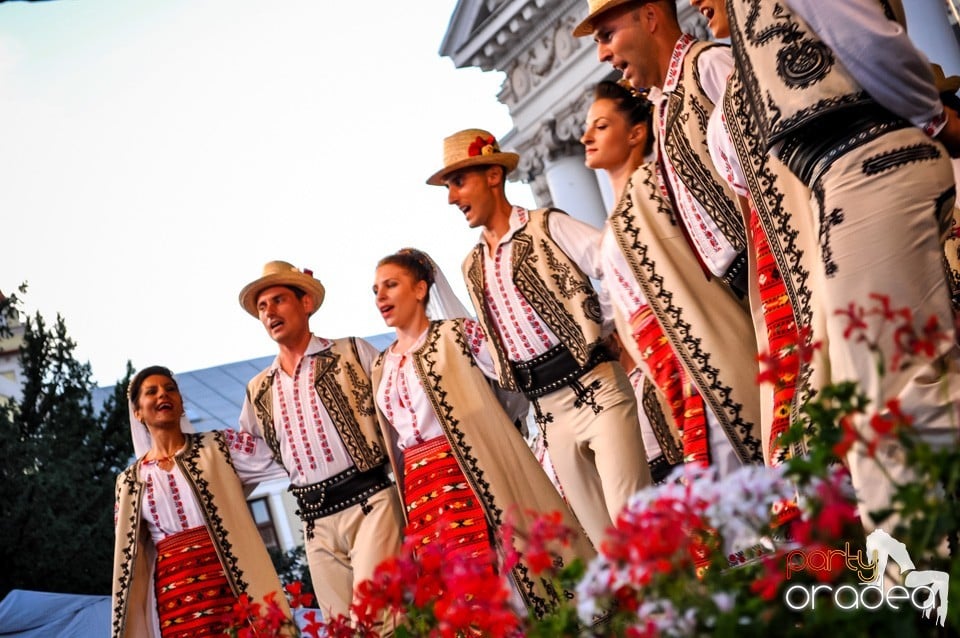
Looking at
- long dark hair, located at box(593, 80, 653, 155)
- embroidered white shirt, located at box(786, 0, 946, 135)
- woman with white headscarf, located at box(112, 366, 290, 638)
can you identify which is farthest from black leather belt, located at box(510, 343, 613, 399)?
embroidered white shirt, located at box(786, 0, 946, 135)

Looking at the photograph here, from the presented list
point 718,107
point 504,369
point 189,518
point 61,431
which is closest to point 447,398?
point 504,369

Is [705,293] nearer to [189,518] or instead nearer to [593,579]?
[593,579]

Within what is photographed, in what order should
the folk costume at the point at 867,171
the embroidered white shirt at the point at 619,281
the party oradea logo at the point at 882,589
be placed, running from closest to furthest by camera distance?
1. the party oradea logo at the point at 882,589
2. the folk costume at the point at 867,171
3. the embroidered white shirt at the point at 619,281

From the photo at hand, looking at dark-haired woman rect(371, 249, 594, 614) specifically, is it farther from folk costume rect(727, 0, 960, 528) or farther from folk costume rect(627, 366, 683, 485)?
folk costume rect(727, 0, 960, 528)

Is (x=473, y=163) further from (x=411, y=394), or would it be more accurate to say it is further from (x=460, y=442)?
(x=460, y=442)

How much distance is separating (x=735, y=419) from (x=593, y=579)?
8.55ft

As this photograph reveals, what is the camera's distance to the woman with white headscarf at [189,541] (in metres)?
6.44

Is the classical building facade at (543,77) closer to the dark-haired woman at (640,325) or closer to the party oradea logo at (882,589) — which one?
the dark-haired woman at (640,325)

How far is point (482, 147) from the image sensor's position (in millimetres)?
5895

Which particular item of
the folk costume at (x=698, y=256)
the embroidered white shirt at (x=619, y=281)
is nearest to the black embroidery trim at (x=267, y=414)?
the embroidered white shirt at (x=619, y=281)

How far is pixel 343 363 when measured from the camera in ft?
21.0

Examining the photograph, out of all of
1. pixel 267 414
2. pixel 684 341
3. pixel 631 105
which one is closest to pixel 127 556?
pixel 267 414

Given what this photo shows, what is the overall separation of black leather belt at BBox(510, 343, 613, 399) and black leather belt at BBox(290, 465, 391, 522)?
0.97 meters

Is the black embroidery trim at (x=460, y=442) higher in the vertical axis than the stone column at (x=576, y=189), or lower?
lower
